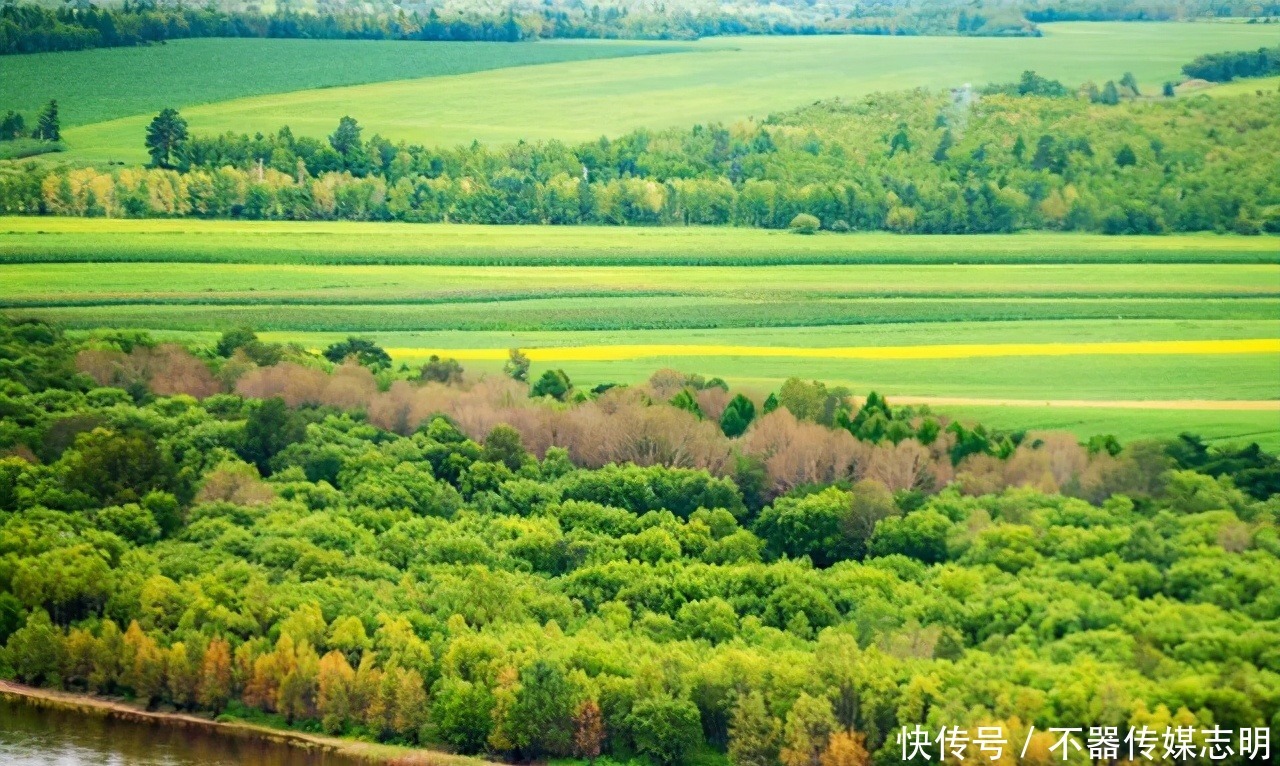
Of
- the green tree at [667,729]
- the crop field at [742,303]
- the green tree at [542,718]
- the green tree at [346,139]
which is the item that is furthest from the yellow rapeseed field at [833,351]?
the green tree at [667,729]

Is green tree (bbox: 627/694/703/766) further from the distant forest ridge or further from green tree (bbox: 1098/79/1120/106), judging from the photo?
green tree (bbox: 1098/79/1120/106)

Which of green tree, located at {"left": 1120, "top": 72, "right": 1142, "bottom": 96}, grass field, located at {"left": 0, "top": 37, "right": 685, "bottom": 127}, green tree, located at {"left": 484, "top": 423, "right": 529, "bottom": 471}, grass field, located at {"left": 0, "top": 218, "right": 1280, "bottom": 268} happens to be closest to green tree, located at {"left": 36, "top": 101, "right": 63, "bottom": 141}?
grass field, located at {"left": 0, "top": 37, "right": 685, "bottom": 127}

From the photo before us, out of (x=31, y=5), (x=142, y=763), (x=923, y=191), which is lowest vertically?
(x=142, y=763)

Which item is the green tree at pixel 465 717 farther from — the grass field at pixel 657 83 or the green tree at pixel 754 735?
the grass field at pixel 657 83

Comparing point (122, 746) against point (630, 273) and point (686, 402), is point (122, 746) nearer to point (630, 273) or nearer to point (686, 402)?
point (686, 402)

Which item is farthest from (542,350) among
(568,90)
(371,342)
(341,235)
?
(568,90)

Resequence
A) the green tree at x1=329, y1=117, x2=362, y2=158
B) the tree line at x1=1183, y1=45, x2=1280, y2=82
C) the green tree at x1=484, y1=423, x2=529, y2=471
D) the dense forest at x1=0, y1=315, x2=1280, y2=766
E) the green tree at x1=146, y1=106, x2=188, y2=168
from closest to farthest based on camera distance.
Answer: the dense forest at x1=0, y1=315, x2=1280, y2=766 < the green tree at x1=484, y1=423, x2=529, y2=471 < the green tree at x1=146, y1=106, x2=188, y2=168 < the green tree at x1=329, y1=117, x2=362, y2=158 < the tree line at x1=1183, y1=45, x2=1280, y2=82

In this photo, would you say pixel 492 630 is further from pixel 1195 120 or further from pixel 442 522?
pixel 1195 120
